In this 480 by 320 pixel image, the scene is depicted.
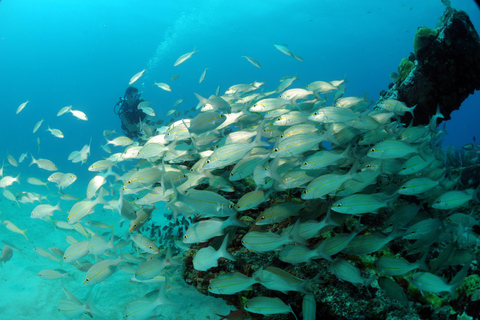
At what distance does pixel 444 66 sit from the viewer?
7.16m

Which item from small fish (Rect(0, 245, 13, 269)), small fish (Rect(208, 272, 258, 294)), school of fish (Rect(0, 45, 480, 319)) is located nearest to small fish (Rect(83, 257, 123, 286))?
school of fish (Rect(0, 45, 480, 319))

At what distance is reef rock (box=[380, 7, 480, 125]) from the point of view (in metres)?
6.99

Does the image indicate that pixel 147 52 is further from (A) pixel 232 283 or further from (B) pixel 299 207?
(A) pixel 232 283

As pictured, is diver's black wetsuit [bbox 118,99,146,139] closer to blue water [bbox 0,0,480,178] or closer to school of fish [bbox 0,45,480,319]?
blue water [bbox 0,0,480,178]

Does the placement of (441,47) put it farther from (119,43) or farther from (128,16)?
(119,43)

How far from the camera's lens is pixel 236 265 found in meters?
3.39

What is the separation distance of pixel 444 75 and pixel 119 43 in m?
97.7

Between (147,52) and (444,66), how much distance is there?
95640mm

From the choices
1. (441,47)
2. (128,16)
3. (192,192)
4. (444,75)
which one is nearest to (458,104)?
(444,75)

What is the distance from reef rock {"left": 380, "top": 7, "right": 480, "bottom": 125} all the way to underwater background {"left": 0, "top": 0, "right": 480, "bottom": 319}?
2145 mm

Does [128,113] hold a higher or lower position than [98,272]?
higher

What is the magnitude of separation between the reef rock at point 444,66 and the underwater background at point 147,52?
214 centimetres

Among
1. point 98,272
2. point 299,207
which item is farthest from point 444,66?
point 98,272

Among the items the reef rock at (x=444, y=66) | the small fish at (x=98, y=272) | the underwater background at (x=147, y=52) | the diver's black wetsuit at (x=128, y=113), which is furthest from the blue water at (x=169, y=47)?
the small fish at (x=98, y=272)
